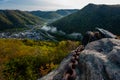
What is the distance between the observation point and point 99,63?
13648 millimetres

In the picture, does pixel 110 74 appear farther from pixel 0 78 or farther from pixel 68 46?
pixel 68 46

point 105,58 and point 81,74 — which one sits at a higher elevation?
point 105,58

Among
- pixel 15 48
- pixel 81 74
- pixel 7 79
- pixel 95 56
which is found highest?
pixel 95 56

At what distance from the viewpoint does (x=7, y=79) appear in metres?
87.7

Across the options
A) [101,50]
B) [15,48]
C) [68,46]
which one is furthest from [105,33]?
[15,48]

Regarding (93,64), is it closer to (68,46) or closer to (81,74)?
(81,74)

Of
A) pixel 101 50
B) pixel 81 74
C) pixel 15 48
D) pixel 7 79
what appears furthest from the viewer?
pixel 15 48

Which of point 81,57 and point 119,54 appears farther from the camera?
point 81,57

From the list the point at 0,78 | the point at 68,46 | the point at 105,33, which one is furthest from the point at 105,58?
the point at 68,46

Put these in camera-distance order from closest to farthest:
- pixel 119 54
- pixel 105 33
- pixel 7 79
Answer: pixel 119 54 → pixel 105 33 → pixel 7 79

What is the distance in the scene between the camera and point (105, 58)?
549 inches

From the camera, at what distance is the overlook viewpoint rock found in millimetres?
12903

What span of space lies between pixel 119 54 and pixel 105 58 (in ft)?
2.44

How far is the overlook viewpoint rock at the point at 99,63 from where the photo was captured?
12.9 m
